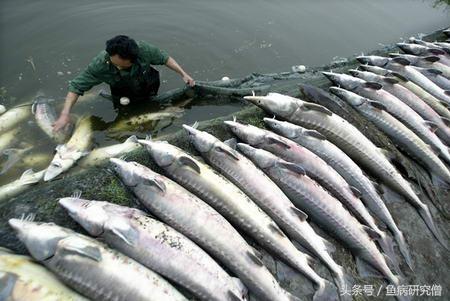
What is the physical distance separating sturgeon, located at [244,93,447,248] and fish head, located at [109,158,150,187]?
6.23 feet

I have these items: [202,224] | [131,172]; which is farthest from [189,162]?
[202,224]

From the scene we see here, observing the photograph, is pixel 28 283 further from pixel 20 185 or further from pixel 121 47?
pixel 121 47

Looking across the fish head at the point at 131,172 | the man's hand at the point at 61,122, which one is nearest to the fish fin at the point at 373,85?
the fish head at the point at 131,172

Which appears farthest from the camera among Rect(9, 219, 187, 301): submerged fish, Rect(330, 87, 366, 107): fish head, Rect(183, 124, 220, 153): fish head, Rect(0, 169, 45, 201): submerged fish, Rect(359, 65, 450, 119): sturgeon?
Rect(359, 65, 450, 119): sturgeon

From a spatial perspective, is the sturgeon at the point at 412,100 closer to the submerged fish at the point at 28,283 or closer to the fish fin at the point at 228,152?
the fish fin at the point at 228,152

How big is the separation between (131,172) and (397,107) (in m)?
3.99

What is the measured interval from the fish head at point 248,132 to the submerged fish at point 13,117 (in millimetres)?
3849

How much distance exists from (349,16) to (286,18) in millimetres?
2156

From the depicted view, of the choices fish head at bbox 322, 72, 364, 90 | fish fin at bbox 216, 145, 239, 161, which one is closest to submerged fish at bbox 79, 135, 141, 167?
fish fin at bbox 216, 145, 239, 161

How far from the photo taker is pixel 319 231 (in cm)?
433

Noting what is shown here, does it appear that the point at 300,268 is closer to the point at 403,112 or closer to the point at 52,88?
the point at 403,112

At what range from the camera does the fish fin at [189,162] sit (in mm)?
4012

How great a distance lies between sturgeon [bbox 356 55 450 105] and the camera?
666 cm

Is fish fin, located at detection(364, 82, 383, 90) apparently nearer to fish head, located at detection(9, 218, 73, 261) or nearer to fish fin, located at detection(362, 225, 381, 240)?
fish fin, located at detection(362, 225, 381, 240)
